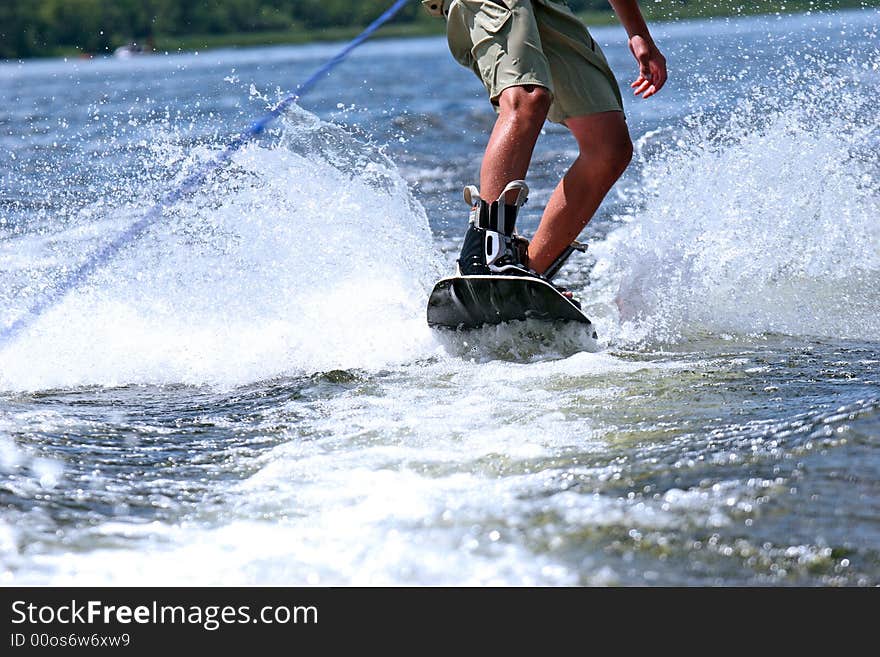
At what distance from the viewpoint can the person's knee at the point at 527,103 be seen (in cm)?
360

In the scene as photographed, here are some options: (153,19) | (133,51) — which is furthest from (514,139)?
(133,51)

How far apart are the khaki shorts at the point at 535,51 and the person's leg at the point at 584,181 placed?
5 cm

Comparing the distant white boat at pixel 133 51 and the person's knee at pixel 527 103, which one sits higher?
the distant white boat at pixel 133 51

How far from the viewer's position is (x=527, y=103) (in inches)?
142

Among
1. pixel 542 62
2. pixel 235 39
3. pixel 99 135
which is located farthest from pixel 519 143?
pixel 235 39

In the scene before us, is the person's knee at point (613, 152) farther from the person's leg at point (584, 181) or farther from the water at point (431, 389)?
the water at point (431, 389)

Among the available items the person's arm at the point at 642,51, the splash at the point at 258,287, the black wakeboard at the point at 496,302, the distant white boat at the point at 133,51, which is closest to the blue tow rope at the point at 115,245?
the splash at the point at 258,287

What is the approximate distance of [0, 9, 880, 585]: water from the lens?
211 cm

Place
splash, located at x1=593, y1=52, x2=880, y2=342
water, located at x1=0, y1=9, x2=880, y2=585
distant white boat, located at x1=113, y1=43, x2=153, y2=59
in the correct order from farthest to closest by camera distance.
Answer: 1. distant white boat, located at x1=113, y1=43, x2=153, y2=59
2. splash, located at x1=593, y1=52, x2=880, y2=342
3. water, located at x1=0, y1=9, x2=880, y2=585

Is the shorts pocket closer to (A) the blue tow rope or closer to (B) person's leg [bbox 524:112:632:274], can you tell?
(B) person's leg [bbox 524:112:632:274]

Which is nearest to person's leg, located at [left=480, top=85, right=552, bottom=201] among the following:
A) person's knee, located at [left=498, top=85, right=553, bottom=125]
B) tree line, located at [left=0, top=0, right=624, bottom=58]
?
person's knee, located at [left=498, top=85, right=553, bottom=125]

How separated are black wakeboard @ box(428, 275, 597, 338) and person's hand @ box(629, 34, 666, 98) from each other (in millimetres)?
787

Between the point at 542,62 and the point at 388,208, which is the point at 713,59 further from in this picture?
the point at 542,62

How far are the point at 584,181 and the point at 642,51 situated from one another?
455 mm
